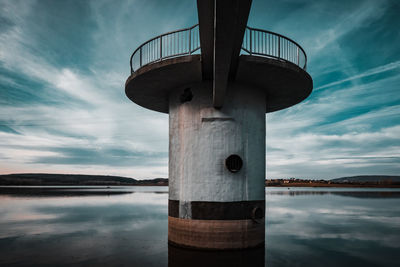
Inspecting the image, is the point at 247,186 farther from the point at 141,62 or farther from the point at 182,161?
the point at 141,62

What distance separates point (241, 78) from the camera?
38.7ft

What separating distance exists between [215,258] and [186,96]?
6.46 m

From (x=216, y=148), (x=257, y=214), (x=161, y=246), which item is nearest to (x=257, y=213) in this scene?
(x=257, y=214)

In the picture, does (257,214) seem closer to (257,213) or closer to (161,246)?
(257,213)

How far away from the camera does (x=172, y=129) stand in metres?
13.0

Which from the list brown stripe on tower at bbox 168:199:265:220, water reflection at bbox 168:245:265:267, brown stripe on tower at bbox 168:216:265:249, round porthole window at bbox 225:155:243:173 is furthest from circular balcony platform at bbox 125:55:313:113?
water reflection at bbox 168:245:265:267

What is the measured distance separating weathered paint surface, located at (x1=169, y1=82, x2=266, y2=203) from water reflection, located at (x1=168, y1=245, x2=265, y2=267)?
4.83 feet

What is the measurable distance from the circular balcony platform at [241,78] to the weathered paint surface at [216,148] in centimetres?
65

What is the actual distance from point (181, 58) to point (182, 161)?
4.19 metres

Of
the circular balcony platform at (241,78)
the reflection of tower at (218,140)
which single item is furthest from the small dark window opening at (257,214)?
the circular balcony platform at (241,78)

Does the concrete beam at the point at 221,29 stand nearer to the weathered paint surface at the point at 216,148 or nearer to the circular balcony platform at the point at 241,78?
the circular balcony platform at the point at 241,78

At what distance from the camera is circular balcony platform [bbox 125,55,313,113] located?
35.3 ft

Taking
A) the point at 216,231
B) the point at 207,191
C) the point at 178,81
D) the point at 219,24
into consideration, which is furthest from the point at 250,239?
the point at 219,24

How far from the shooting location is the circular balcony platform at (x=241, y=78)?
424 inches
